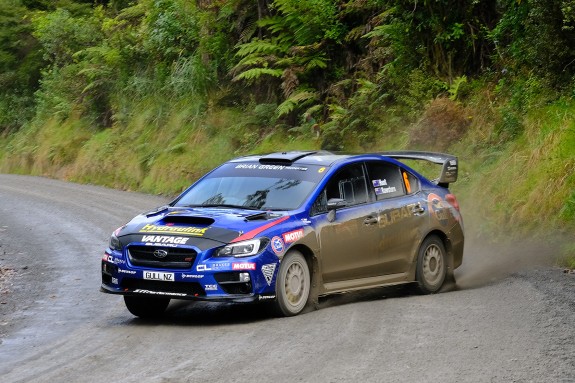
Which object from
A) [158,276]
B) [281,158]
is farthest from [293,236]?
[281,158]

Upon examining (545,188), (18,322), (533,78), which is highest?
(533,78)

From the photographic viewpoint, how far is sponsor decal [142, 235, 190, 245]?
9781mm

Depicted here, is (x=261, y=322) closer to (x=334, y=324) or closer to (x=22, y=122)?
(x=334, y=324)

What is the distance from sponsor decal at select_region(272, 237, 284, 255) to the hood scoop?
2.10 ft

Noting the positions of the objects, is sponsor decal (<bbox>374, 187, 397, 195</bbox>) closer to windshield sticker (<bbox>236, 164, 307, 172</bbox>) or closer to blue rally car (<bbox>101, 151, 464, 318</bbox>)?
blue rally car (<bbox>101, 151, 464, 318</bbox>)

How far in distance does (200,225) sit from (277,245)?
2.54 feet

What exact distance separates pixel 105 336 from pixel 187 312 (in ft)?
4.38

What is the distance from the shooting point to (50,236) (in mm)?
18422

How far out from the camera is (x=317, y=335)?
9.02 meters

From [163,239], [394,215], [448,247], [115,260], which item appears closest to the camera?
[163,239]

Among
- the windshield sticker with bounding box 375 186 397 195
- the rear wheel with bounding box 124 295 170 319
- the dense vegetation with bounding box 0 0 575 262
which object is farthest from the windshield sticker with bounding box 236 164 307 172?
the dense vegetation with bounding box 0 0 575 262

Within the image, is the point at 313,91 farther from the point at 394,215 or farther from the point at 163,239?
the point at 163,239

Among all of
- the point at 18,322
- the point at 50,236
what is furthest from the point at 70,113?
the point at 18,322

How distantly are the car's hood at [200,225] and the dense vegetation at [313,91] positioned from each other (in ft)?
20.6
